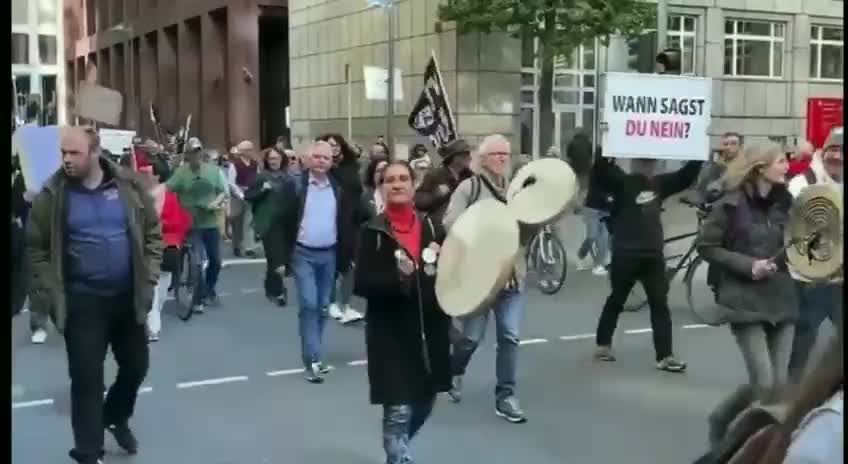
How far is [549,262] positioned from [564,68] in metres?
13.5

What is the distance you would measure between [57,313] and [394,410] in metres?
1.66

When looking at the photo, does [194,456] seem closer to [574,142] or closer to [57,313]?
[57,313]

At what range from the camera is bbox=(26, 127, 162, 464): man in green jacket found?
557 centimetres

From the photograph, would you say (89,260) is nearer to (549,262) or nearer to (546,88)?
(549,262)

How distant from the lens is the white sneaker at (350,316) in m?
10.9

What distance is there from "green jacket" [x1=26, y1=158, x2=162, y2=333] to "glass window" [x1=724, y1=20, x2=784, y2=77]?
24253 millimetres

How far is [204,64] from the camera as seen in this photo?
39094 mm

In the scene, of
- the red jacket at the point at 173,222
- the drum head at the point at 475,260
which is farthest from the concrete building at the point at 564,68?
the drum head at the point at 475,260

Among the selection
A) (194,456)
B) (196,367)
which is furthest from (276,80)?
(194,456)

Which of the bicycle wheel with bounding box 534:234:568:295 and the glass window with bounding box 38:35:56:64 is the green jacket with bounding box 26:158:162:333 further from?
the bicycle wheel with bounding box 534:234:568:295

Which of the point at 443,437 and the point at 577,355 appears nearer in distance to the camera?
the point at 443,437

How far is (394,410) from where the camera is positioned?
556cm

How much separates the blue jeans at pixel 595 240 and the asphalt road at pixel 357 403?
356 centimetres

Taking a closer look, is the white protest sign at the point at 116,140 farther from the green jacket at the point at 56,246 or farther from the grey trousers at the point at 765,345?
the grey trousers at the point at 765,345
